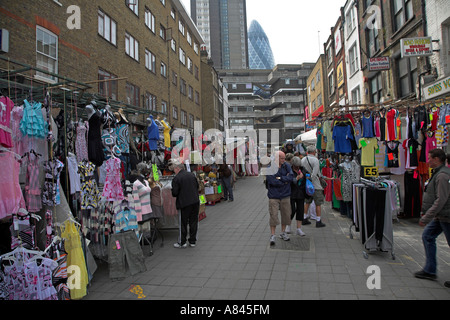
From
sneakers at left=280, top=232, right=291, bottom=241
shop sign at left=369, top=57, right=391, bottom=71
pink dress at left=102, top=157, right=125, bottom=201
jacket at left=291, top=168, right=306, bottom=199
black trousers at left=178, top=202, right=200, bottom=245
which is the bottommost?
sneakers at left=280, top=232, right=291, bottom=241

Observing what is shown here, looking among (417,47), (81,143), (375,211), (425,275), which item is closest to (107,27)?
(81,143)

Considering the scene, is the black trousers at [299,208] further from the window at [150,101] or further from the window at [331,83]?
the window at [331,83]

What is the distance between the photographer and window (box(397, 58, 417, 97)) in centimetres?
1261

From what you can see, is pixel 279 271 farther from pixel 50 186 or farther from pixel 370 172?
pixel 370 172

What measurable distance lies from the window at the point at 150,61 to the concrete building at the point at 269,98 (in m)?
45.1

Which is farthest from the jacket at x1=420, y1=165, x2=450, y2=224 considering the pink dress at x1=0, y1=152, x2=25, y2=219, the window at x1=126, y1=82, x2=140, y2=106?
the window at x1=126, y1=82, x2=140, y2=106

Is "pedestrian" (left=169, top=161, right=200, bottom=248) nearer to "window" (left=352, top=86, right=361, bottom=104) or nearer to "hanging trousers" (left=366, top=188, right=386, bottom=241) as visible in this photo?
"hanging trousers" (left=366, top=188, right=386, bottom=241)

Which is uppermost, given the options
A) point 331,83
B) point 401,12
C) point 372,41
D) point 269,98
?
point 269,98

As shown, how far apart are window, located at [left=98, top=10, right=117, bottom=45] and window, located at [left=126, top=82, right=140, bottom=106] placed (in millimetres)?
2568

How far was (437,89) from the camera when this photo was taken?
30.0 feet

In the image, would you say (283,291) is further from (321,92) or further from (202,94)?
(202,94)

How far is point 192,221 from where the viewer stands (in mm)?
6562

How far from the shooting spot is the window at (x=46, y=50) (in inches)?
404

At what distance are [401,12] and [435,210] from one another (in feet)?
42.7
